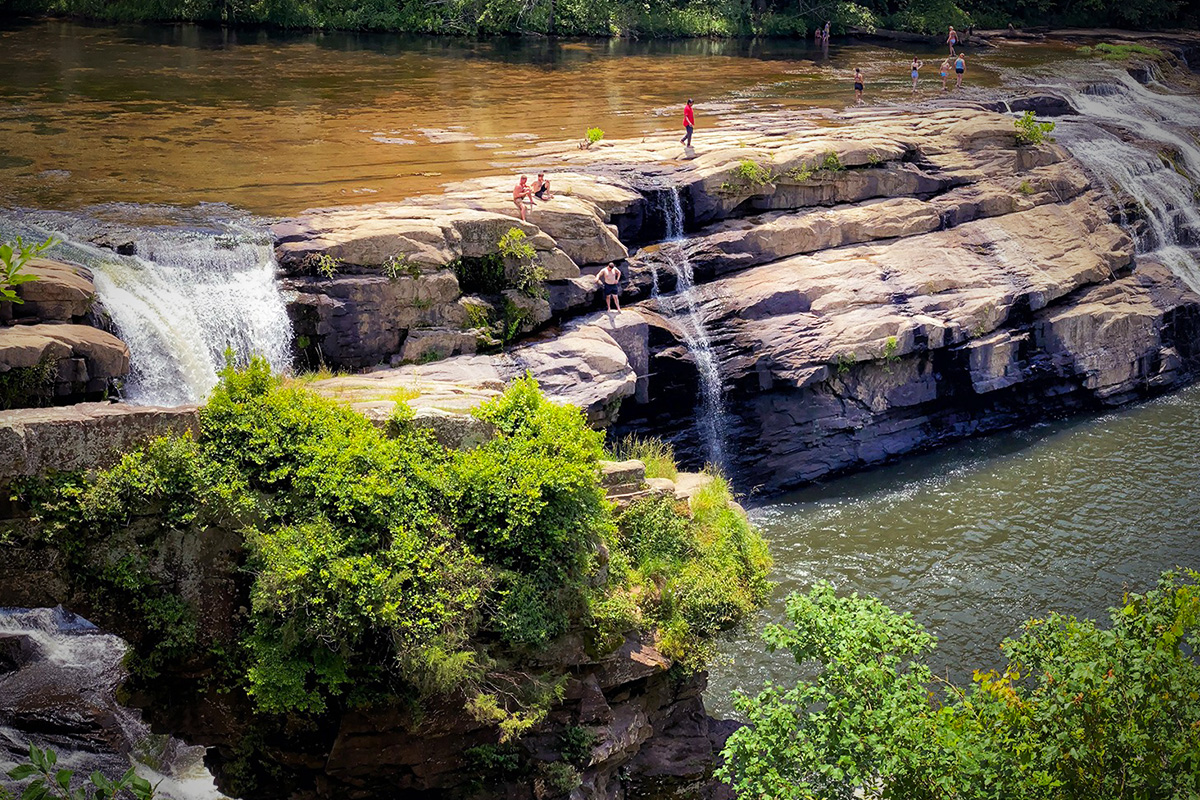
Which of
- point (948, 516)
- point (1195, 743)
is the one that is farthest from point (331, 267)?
point (1195, 743)

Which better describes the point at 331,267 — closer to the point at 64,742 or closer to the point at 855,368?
the point at 64,742

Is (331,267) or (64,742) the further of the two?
(331,267)

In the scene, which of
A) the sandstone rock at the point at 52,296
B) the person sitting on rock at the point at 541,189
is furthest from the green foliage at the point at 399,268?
the sandstone rock at the point at 52,296

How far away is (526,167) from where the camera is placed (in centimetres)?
3016

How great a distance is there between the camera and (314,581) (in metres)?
15.2

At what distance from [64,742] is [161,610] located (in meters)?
2.04

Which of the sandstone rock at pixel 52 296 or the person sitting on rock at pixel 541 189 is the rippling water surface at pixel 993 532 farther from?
the sandstone rock at pixel 52 296

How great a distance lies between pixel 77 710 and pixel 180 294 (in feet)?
29.9

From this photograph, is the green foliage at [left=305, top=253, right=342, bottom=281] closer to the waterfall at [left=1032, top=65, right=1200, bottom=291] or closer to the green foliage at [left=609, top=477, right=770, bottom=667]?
the green foliage at [left=609, top=477, right=770, bottom=667]

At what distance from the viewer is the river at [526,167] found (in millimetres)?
22391

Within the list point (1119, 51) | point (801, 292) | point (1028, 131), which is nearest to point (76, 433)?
point (801, 292)

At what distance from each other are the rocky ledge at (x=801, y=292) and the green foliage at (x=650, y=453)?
679 millimetres

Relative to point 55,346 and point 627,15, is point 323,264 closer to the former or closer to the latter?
point 55,346

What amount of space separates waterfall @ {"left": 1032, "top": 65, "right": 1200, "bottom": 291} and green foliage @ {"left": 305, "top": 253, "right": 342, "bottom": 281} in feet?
77.1
